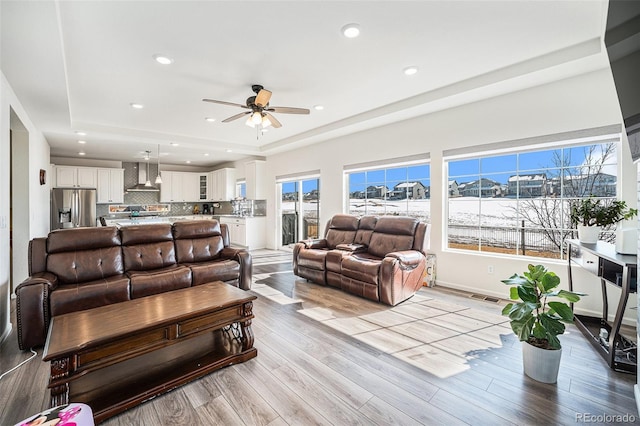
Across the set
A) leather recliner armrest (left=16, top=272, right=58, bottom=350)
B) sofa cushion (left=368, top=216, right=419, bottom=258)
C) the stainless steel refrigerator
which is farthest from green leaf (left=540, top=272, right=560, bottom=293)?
the stainless steel refrigerator

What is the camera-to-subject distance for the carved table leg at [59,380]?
5.16ft

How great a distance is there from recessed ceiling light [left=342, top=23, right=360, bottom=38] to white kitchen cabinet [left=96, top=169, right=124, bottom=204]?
27.6ft

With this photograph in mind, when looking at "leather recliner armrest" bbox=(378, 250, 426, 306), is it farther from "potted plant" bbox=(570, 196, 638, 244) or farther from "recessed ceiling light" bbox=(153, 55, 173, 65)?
"recessed ceiling light" bbox=(153, 55, 173, 65)

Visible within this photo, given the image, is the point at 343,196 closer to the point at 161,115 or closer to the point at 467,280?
the point at 467,280

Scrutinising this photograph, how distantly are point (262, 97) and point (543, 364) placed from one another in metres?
3.48

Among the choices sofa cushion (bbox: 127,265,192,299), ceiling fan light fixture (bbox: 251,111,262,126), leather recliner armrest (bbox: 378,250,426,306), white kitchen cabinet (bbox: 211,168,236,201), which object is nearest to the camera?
sofa cushion (bbox: 127,265,192,299)

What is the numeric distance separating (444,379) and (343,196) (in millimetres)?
4080

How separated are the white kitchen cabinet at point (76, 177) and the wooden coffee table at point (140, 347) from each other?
7.42 m

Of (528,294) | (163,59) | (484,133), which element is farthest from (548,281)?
(163,59)

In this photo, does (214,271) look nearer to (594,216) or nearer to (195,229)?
(195,229)

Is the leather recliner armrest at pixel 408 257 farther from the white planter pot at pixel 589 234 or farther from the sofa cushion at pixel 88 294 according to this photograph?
the sofa cushion at pixel 88 294

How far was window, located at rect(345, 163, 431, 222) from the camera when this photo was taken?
15.7 ft

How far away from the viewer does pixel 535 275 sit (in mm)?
2152

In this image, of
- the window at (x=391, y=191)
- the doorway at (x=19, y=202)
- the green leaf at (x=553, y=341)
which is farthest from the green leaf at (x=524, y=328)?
the doorway at (x=19, y=202)
